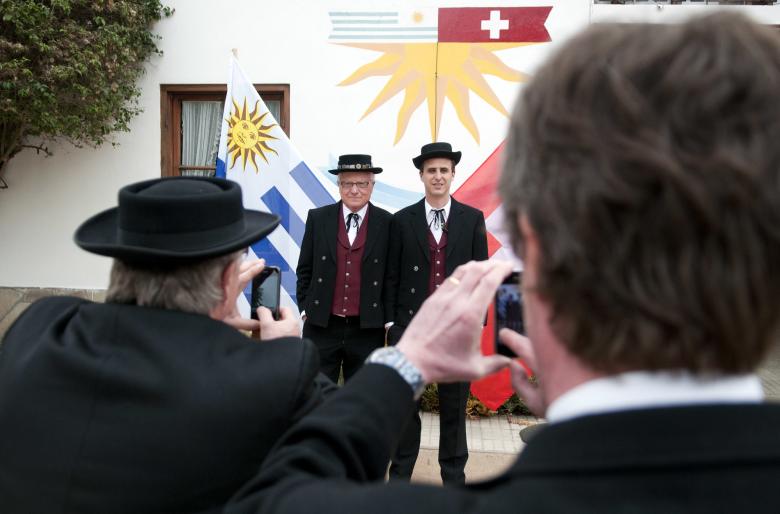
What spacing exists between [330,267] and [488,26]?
3289mm

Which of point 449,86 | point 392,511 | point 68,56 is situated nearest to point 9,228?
point 68,56

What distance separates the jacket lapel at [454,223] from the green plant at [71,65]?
358 cm

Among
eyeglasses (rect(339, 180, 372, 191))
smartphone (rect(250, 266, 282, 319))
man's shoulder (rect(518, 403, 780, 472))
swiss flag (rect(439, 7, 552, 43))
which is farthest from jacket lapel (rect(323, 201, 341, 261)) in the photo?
man's shoulder (rect(518, 403, 780, 472))

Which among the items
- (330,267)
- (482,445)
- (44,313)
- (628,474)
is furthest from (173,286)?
(482,445)

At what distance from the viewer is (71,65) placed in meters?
5.19

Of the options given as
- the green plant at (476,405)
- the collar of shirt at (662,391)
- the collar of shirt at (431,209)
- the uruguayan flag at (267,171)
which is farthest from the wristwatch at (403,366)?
the green plant at (476,405)

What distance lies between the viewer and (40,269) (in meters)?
6.41

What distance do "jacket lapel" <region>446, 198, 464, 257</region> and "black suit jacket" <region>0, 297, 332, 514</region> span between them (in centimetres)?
287

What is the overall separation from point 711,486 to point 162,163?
6489mm

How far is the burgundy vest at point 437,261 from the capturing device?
3973 mm

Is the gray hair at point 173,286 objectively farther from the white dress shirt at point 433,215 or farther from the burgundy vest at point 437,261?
the white dress shirt at point 433,215

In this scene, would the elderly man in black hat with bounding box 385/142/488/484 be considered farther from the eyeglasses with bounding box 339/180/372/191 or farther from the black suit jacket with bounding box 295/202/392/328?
the eyeglasses with bounding box 339/180/372/191

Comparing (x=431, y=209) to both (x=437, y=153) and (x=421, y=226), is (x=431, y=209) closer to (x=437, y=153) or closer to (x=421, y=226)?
(x=421, y=226)

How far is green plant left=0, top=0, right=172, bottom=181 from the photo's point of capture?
4.99 meters
